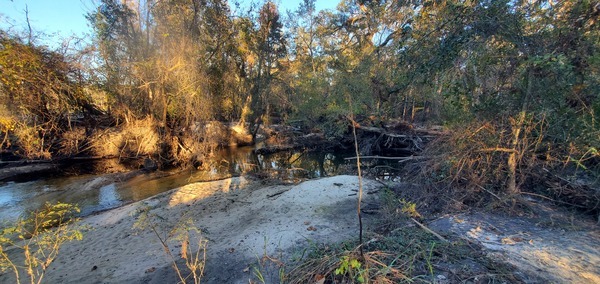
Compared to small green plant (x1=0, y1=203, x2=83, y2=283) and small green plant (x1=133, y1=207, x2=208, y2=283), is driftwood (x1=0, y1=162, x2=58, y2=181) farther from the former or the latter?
small green plant (x1=133, y1=207, x2=208, y2=283)

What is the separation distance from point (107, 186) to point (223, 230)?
756 cm

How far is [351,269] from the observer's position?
274cm

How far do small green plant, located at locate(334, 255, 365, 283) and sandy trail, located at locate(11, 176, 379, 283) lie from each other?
1243 millimetres

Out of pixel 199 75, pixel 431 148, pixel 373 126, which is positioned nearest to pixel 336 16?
pixel 373 126

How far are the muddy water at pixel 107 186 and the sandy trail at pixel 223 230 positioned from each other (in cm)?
176

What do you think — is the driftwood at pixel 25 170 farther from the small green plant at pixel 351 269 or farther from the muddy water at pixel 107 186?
the small green plant at pixel 351 269

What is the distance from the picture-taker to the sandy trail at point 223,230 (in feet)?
14.1

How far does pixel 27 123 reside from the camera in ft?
38.5

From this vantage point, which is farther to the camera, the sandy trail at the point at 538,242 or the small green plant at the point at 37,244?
the sandy trail at the point at 538,242

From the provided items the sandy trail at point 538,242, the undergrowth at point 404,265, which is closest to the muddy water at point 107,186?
the sandy trail at point 538,242

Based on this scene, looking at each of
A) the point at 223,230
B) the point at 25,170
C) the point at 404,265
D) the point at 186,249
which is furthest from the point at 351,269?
the point at 25,170

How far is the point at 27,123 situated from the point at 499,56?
16.8 meters

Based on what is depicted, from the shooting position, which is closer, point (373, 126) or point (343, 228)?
point (343, 228)

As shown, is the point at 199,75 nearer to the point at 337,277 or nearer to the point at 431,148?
the point at 431,148
